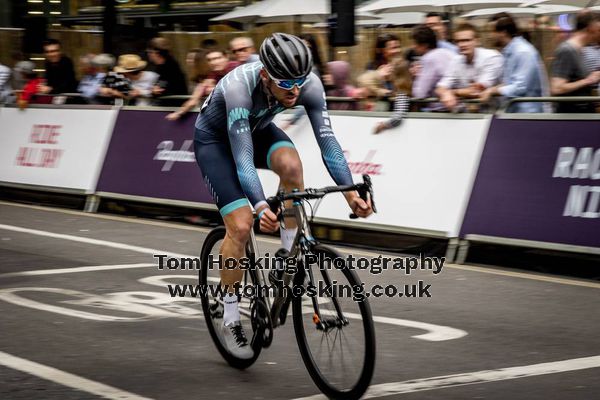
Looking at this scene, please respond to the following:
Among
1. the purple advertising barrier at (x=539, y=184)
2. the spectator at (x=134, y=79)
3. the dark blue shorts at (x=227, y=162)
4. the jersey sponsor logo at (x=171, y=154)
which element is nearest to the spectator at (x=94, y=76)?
the spectator at (x=134, y=79)

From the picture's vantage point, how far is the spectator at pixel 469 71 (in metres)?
11.2

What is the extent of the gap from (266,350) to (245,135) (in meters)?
1.55

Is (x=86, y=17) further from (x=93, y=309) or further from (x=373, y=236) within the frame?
(x=93, y=309)

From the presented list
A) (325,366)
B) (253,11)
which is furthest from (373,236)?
(253,11)

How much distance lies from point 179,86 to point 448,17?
6.90 meters

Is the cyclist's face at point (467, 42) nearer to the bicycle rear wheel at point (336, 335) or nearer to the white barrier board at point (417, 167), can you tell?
the white barrier board at point (417, 167)

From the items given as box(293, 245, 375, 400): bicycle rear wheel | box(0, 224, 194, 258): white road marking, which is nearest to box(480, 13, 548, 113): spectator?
box(0, 224, 194, 258): white road marking

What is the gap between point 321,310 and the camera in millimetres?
5836

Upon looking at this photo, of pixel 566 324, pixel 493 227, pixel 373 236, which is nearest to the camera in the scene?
pixel 566 324

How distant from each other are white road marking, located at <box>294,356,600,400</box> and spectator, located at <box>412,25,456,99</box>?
532 cm

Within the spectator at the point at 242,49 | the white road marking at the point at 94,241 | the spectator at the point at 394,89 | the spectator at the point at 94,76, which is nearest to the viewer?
the white road marking at the point at 94,241

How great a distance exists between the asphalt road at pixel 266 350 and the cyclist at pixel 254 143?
513 millimetres

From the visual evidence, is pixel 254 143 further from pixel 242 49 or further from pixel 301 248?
pixel 242 49

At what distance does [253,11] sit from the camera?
21.8 metres
